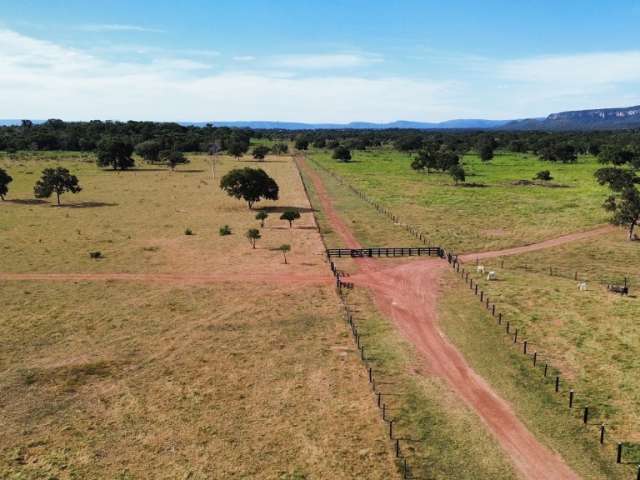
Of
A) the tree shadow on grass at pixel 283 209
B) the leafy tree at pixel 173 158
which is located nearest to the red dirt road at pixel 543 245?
the tree shadow on grass at pixel 283 209

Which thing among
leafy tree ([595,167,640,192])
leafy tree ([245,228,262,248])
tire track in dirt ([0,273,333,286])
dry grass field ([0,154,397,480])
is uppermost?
leafy tree ([595,167,640,192])

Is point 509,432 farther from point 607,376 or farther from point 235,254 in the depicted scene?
point 235,254

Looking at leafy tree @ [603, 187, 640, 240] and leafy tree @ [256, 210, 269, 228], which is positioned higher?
leafy tree @ [603, 187, 640, 240]

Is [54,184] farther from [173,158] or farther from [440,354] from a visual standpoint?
[440,354]

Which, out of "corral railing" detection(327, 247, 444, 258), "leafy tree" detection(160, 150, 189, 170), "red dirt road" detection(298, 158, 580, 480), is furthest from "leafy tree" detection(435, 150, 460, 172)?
"corral railing" detection(327, 247, 444, 258)

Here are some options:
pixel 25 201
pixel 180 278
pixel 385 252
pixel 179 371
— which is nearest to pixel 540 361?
pixel 179 371

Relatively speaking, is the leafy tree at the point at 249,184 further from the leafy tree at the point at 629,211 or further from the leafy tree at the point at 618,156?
the leafy tree at the point at 618,156

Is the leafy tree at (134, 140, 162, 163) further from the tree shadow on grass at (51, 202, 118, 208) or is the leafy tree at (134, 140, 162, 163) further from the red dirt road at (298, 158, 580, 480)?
the red dirt road at (298, 158, 580, 480)

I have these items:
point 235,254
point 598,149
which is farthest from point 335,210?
point 598,149
